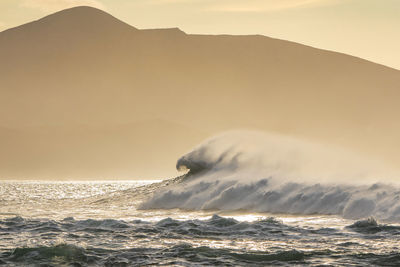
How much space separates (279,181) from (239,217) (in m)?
7.32

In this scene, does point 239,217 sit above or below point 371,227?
above

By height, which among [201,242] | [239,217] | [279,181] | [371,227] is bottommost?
[201,242]

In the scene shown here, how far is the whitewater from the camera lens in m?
19.8

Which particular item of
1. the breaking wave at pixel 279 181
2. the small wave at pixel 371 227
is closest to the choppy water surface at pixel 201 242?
the small wave at pixel 371 227

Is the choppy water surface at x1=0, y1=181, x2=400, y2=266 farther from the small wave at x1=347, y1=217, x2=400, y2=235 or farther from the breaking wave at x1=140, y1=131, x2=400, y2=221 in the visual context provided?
the breaking wave at x1=140, y1=131, x2=400, y2=221

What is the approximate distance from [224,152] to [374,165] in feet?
33.7

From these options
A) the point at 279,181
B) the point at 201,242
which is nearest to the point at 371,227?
the point at 201,242

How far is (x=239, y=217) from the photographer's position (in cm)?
3045

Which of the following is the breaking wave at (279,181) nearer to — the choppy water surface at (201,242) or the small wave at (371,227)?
the choppy water surface at (201,242)

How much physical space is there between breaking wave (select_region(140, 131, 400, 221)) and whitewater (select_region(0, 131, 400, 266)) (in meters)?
0.06

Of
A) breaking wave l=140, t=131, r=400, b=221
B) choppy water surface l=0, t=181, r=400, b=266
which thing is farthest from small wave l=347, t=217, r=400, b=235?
breaking wave l=140, t=131, r=400, b=221

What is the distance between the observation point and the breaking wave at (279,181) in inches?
1225

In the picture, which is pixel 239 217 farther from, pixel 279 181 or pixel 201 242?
pixel 201 242

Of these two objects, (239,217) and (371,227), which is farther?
(239,217)
